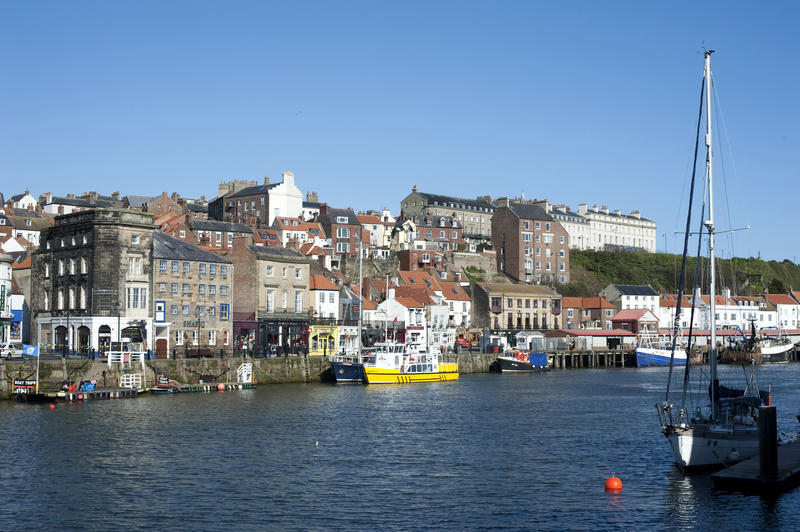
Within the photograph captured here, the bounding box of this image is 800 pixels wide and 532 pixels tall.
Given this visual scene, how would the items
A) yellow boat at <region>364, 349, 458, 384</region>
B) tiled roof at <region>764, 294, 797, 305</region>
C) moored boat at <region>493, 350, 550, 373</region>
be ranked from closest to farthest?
yellow boat at <region>364, 349, 458, 384</region> → moored boat at <region>493, 350, 550, 373</region> → tiled roof at <region>764, 294, 797, 305</region>

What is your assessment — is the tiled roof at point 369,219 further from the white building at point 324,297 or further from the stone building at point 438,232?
the white building at point 324,297

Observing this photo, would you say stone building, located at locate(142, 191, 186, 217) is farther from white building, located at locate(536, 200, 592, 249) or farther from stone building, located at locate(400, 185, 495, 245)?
white building, located at locate(536, 200, 592, 249)

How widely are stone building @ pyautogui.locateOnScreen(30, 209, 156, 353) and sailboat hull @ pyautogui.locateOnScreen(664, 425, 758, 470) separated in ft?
162

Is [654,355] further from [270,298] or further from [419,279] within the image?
[270,298]

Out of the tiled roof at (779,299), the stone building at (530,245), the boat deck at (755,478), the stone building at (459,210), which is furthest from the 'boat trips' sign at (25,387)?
the tiled roof at (779,299)

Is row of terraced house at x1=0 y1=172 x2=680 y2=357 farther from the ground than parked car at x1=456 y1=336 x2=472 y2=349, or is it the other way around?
row of terraced house at x1=0 y1=172 x2=680 y2=357

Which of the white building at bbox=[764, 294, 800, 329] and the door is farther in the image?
the white building at bbox=[764, 294, 800, 329]

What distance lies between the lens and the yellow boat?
77.6 metres

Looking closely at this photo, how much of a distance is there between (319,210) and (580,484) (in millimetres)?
123588

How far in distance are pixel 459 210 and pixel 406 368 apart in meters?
89.6

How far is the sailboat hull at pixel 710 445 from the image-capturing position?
114 ft

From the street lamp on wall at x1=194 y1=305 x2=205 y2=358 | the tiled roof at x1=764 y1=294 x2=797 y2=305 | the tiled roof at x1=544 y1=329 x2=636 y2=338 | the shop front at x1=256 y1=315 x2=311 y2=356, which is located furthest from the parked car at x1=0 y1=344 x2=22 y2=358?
Answer: the tiled roof at x1=764 y1=294 x2=797 y2=305

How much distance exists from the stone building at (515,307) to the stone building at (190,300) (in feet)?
157

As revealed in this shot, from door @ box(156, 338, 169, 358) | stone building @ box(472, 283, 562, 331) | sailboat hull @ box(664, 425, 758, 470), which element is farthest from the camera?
stone building @ box(472, 283, 562, 331)
